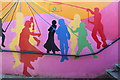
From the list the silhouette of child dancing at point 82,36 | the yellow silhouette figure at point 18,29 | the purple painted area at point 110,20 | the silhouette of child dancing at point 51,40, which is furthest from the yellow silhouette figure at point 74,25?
the yellow silhouette figure at point 18,29

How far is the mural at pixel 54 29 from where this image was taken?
5488mm

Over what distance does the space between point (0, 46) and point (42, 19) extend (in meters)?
1.61

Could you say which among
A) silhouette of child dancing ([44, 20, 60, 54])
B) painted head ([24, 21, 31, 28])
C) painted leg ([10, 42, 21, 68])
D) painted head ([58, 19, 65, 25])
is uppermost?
painted head ([58, 19, 65, 25])

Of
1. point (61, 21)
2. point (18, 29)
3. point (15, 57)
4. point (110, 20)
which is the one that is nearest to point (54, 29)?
point (61, 21)

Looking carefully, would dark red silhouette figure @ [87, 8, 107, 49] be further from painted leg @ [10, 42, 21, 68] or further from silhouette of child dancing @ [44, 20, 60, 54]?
painted leg @ [10, 42, 21, 68]

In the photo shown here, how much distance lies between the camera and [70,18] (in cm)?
553

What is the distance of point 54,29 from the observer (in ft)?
18.2

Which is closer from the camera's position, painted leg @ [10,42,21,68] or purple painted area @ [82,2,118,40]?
purple painted area @ [82,2,118,40]

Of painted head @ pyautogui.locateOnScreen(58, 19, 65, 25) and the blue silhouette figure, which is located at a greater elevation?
painted head @ pyautogui.locateOnScreen(58, 19, 65, 25)

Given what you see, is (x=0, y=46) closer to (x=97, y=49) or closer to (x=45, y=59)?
(x=45, y=59)

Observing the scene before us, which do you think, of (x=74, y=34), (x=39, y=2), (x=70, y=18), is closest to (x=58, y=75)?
(x=74, y=34)

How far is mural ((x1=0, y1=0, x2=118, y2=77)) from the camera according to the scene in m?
5.49

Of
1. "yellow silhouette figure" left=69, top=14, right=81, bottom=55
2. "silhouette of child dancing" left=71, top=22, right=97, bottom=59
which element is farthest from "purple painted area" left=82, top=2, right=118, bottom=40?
"yellow silhouette figure" left=69, top=14, right=81, bottom=55

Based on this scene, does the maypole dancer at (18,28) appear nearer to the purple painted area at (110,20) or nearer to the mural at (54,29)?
the mural at (54,29)
